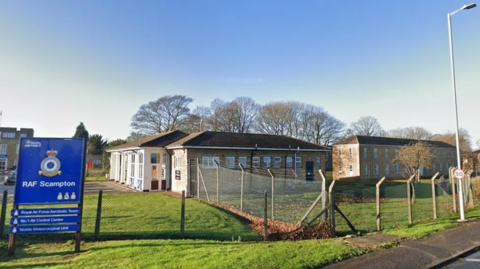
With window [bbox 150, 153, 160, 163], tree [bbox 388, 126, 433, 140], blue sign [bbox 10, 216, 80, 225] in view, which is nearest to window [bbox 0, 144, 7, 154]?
window [bbox 150, 153, 160, 163]

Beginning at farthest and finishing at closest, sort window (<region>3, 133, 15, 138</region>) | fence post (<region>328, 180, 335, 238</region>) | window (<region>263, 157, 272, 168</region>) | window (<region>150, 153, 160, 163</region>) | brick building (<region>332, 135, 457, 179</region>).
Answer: window (<region>3, 133, 15, 138</region>)
brick building (<region>332, 135, 457, 179</region>)
window (<region>263, 157, 272, 168</region>)
window (<region>150, 153, 160, 163</region>)
fence post (<region>328, 180, 335, 238</region>)

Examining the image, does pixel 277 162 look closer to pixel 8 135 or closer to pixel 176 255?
pixel 176 255

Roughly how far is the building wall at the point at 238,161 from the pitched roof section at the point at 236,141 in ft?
1.33

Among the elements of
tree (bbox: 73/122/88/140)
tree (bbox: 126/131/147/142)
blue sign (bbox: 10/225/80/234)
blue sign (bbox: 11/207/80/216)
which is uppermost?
tree (bbox: 73/122/88/140)

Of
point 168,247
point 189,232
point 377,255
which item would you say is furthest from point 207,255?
point 377,255

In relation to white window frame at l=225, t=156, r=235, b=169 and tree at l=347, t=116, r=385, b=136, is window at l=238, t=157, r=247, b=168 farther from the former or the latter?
tree at l=347, t=116, r=385, b=136

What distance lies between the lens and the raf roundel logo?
6.16 m

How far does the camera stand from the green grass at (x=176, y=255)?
5.00 meters

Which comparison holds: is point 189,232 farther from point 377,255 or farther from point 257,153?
point 257,153

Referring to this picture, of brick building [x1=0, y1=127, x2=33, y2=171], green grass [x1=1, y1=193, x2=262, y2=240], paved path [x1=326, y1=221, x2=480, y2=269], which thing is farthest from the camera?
brick building [x1=0, y1=127, x2=33, y2=171]

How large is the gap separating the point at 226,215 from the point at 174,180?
9302 millimetres

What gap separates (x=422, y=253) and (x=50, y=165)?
27.5 feet

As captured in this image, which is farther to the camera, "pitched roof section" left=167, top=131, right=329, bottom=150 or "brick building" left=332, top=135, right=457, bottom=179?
"brick building" left=332, top=135, right=457, bottom=179

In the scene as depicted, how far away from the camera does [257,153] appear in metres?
20.9
